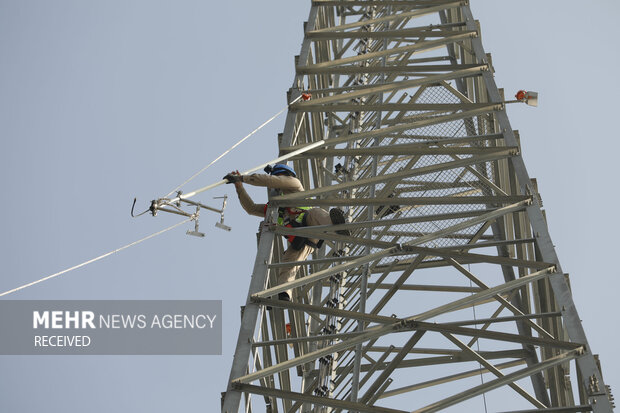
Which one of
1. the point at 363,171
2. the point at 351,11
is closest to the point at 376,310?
the point at 363,171

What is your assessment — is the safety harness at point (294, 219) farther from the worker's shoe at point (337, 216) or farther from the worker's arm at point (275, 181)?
the worker's shoe at point (337, 216)

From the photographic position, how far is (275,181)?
13.1 m

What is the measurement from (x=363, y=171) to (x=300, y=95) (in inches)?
160

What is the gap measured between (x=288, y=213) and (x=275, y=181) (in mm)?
705

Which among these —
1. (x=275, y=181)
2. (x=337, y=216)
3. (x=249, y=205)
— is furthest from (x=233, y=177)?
(x=337, y=216)

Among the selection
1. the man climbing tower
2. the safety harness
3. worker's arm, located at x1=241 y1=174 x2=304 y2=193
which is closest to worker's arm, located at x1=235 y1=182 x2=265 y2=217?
the man climbing tower

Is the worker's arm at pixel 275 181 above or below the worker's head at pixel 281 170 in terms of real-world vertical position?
below

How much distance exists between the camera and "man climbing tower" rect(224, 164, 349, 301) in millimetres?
13078

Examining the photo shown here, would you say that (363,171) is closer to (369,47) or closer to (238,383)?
(369,47)

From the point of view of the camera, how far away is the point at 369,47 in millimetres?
22234

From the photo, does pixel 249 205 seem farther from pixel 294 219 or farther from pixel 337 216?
pixel 337 216

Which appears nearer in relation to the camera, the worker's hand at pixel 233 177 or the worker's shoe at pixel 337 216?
the worker's hand at pixel 233 177

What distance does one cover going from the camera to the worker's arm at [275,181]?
1278cm

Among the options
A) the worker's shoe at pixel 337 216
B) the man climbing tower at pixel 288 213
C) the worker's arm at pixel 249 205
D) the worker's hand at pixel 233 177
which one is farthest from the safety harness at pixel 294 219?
the worker's hand at pixel 233 177
